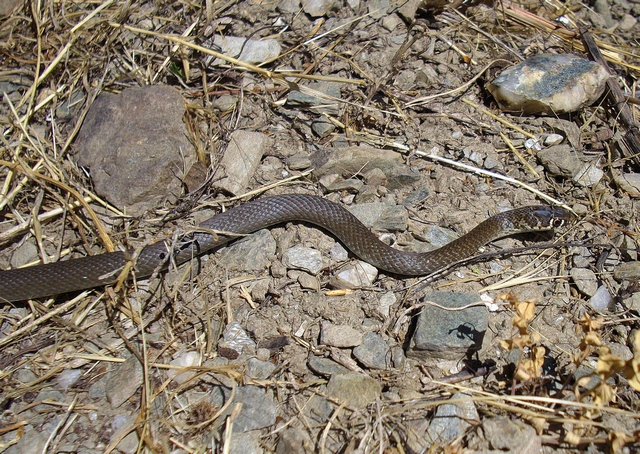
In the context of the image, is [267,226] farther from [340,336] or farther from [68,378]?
[68,378]

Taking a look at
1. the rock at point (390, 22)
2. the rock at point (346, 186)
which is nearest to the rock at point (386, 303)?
the rock at point (346, 186)

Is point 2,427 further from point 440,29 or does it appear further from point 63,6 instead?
point 440,29

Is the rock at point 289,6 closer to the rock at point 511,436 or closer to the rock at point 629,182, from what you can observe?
the rock at point 629,182

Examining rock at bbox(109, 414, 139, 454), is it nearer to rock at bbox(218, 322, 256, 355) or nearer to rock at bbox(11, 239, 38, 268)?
rock at bbox(218, 322, 256, 355)

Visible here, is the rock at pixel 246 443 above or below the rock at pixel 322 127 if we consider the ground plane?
below

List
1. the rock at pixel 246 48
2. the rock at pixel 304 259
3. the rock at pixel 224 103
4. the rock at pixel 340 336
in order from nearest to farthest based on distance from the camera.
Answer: the rock at pixel 340 336, the rock at pixel 304 259, the rock at pixel 224 103, the rock at pixel 246 48

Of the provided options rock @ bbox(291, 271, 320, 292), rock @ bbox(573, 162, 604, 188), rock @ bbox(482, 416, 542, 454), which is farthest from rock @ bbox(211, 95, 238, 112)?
rock @ bbox(482, 416, 542, 454)

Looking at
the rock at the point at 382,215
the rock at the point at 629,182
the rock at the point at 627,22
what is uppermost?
the rock at the point at 627,22
